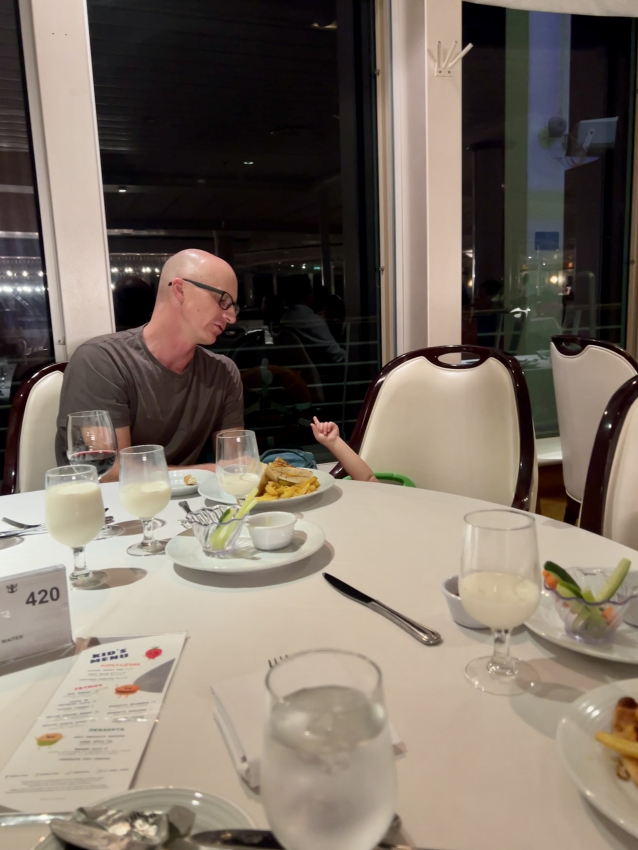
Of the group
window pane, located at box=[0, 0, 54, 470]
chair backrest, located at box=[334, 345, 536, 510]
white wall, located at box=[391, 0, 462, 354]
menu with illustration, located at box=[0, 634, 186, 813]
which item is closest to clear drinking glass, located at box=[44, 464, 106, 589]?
menu with illustration, located at box=[0, 634, 186, 813]

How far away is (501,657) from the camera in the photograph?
0.71 meters

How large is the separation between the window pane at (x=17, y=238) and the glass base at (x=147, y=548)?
5.31ft

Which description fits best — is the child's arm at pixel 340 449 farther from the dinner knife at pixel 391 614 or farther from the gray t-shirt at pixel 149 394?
the dinner knife at pixel 391 614

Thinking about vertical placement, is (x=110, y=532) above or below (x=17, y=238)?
below

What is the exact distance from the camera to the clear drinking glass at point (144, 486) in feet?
3.60

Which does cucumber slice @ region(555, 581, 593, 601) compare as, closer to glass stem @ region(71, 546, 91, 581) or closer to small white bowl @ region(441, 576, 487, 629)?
small white bowl @ region(441, 576, 487, 629)

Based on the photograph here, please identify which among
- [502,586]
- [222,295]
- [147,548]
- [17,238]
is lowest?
[147,548]

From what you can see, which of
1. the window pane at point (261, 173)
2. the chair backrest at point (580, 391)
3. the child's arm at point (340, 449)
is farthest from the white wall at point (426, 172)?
the child's arm at point (340, 449)

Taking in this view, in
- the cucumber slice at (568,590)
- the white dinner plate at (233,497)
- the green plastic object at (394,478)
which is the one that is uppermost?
the cucumber slice at (568,590)

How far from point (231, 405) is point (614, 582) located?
1.60m

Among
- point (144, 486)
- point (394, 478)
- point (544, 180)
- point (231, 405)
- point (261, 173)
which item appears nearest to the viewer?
point (144, 486)

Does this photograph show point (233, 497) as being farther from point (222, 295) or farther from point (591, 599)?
point (222, 295)

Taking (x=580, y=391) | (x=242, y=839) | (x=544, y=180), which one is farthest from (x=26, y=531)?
(x=544, y=180)

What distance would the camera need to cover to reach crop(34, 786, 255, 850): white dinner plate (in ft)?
1.60
